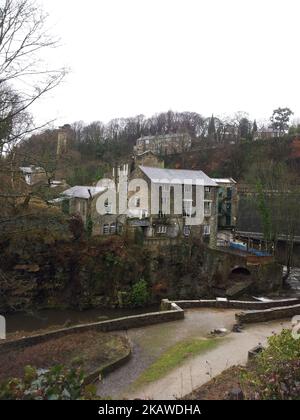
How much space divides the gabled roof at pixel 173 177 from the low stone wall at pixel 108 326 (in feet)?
53.1

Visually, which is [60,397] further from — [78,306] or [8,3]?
[78,306]

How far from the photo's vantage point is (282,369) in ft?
22.5

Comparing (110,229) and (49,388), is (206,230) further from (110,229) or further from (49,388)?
(49,388)

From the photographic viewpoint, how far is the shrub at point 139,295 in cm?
2584

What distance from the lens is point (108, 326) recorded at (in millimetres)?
14539

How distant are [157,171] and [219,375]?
2438 cm

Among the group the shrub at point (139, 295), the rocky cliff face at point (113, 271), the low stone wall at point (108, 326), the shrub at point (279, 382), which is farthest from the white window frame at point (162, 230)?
the shrub at point (279, 382)

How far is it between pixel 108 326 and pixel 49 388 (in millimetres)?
9823

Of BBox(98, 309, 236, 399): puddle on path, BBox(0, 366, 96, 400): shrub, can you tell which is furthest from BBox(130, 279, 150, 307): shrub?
BBox(0, 366, 96, 400): shrub

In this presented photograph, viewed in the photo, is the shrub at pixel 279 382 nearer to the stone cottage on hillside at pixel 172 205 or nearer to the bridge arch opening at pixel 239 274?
the stone cottage on hillside at pixel 172 205

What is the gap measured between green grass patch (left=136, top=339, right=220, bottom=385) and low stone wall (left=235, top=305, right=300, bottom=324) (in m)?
2.61

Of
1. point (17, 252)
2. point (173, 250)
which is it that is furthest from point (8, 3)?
point (173, 250)

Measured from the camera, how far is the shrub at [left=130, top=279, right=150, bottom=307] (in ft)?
84.8

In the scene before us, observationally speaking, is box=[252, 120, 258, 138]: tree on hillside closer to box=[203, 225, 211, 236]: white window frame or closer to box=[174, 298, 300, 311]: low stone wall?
box=[203, 225, 211, 236]: white window frame
